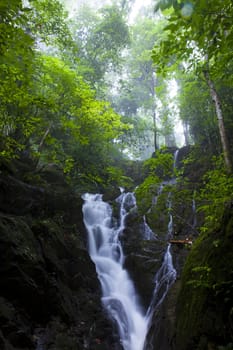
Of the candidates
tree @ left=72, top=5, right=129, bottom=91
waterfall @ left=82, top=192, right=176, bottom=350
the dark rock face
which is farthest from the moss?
tree @ left=72, top=5, right=129, bottom=91

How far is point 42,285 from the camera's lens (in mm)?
6902

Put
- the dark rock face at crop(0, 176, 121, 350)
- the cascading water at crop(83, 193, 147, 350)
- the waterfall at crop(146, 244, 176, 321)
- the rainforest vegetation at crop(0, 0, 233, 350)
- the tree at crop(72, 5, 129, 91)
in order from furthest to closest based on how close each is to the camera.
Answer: the tree at crop(72, 5, 129, 91), the waterfall at crop(146, 244, 176, 321), the cascading water at crop(83, 193, 147, 350), the dark rock face at crop(0, 176, 121, 350), the rainforest vegetation at crop(0, 0, 233, 350)

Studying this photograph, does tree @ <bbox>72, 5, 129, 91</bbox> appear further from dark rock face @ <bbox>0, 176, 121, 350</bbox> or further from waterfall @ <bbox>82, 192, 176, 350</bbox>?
dark rock face @ <bbox>0, 176, 121, 350</bbox>

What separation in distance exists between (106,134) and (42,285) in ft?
21.4

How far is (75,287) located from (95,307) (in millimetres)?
941

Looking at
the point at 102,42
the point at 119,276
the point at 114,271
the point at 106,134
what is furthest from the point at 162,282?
the point at 102,42

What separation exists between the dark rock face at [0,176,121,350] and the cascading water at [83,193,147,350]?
0.49m

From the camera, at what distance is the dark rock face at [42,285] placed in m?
6.07

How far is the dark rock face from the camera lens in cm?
607

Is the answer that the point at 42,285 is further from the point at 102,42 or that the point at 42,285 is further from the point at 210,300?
the point at 102,42

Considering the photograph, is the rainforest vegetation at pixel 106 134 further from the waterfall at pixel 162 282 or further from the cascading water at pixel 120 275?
the waterfall at pixel 162 282

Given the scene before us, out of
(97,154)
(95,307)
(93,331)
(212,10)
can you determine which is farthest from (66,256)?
(212,10)

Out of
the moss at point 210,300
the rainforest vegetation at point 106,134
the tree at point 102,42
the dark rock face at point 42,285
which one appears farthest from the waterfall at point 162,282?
the tree at point 102,42

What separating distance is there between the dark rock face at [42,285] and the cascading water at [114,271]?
1.60ft
